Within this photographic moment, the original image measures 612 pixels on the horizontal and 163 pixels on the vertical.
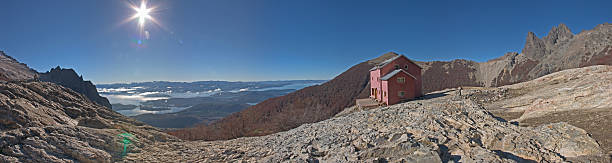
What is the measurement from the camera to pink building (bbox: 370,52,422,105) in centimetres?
2802

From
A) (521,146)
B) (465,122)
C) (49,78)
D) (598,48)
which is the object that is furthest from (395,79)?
(598,48)

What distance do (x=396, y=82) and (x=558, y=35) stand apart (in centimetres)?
21725

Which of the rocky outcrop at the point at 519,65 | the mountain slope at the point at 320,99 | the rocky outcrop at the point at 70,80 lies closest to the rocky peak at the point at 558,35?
the rocky outcrop at the point at 519,65

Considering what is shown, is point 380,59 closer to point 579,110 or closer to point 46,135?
point 579,110

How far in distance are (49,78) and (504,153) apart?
125 m

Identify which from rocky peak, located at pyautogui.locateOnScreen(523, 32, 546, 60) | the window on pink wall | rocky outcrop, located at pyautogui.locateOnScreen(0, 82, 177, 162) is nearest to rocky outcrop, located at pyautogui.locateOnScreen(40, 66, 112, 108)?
rocky outcrop, located at pyautogui.locateOnScreen(0, 82, 177, 162)

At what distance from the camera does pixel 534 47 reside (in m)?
162

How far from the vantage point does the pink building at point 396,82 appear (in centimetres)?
2802

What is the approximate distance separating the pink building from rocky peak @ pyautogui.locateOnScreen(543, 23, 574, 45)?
8027 inches

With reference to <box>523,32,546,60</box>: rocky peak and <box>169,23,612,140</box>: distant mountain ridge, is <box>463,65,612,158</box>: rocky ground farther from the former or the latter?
<box>523,32,546,60</box>: rocky peak

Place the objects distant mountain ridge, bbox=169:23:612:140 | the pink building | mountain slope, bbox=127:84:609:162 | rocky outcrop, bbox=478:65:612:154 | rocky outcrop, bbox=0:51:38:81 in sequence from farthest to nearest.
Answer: distant mountain ridge, bbox=169:23:612:140 < rocky outcrop, bbox=0:51:38:81 < the pink building < rocky outcrop, bbox=478:65:612:154 < mountain slope, bbox=127:84:609:162

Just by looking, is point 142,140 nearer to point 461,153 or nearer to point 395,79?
point 461,153

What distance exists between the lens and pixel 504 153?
6594mm

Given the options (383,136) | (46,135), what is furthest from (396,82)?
(46,135)
